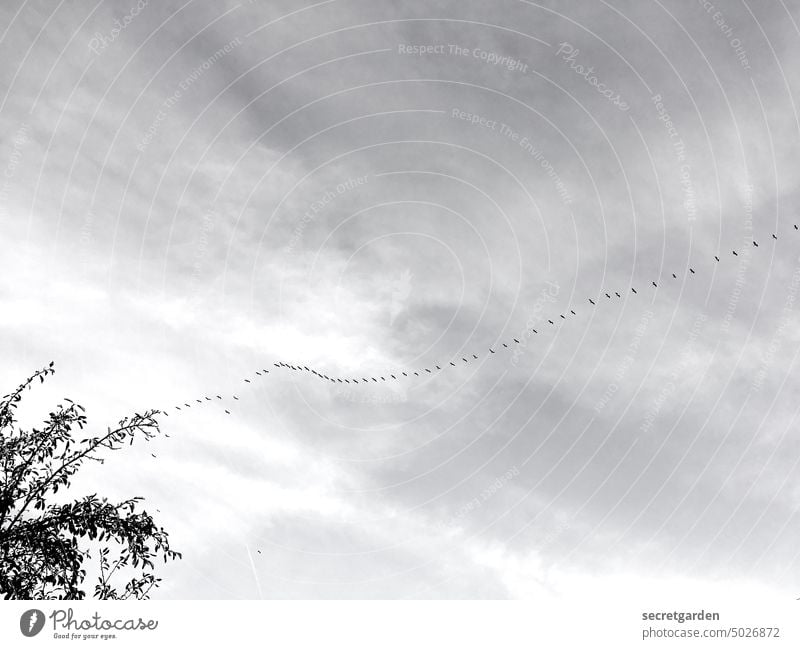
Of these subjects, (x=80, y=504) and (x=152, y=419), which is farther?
(x=152, y=419)

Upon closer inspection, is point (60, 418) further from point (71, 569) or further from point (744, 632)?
point (744, 632)

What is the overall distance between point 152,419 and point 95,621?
15.9 ft

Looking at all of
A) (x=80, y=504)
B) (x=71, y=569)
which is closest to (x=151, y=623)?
(x=71, y=569)

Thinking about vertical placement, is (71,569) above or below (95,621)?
above

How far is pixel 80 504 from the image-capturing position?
48.1 ft

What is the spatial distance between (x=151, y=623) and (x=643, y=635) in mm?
12154

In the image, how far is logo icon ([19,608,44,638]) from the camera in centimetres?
1462

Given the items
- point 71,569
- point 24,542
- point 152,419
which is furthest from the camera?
point 152,419

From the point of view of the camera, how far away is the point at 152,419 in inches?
636

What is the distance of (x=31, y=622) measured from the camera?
14.8 meters

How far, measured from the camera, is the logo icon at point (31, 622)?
14.6 metres

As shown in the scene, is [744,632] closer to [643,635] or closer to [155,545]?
[643,635]

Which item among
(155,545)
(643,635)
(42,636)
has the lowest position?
(42,636)

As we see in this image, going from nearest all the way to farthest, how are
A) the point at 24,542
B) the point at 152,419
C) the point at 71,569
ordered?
the point at 24,542 → the point at 71,569 → the point at 152,419
